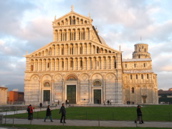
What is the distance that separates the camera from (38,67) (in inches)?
2224

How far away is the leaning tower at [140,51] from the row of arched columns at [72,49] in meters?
49.1

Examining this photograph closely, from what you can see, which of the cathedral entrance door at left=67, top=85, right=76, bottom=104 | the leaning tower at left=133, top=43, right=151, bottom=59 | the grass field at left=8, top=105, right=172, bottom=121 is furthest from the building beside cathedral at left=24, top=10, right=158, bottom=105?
the leaning tower at left=133, top=43, right=151, bottom=59

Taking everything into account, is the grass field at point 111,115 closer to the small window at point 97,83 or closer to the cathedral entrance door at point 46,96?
the small window at point 97,83

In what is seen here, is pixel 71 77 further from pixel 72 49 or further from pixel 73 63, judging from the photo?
pixel 72 49

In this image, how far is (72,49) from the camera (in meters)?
56.1

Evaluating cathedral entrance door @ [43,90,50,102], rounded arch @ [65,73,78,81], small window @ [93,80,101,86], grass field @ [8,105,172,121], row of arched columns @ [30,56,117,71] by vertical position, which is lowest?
grass field @ [8,105,172,121]

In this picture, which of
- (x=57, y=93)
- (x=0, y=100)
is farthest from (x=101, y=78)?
(x=0, y=100)

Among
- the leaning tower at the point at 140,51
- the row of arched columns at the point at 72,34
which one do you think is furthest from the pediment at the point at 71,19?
the leaning tower at the point at 140,51

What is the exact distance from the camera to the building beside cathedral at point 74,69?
52.8 metres

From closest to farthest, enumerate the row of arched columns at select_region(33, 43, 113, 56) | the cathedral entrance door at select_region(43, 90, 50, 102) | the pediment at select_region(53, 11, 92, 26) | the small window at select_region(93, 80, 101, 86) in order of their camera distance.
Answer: the small window at select_region(93, 80, 101, 86), the row of arched columns at select_region(33, 43, 113, 56), the cathedral entrance door at select_region(43, 90, 50, 102), the pediment at select_region(53, 11, 92, 26)

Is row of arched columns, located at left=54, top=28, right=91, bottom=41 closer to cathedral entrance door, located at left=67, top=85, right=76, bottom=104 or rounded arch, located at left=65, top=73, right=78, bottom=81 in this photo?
rounded arch, located at left=65, top=73, right=78, bottom=81

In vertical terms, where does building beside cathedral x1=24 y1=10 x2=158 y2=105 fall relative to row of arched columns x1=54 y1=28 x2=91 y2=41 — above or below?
below

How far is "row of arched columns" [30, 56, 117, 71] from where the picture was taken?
5344 cm

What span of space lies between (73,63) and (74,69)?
1.49 m
